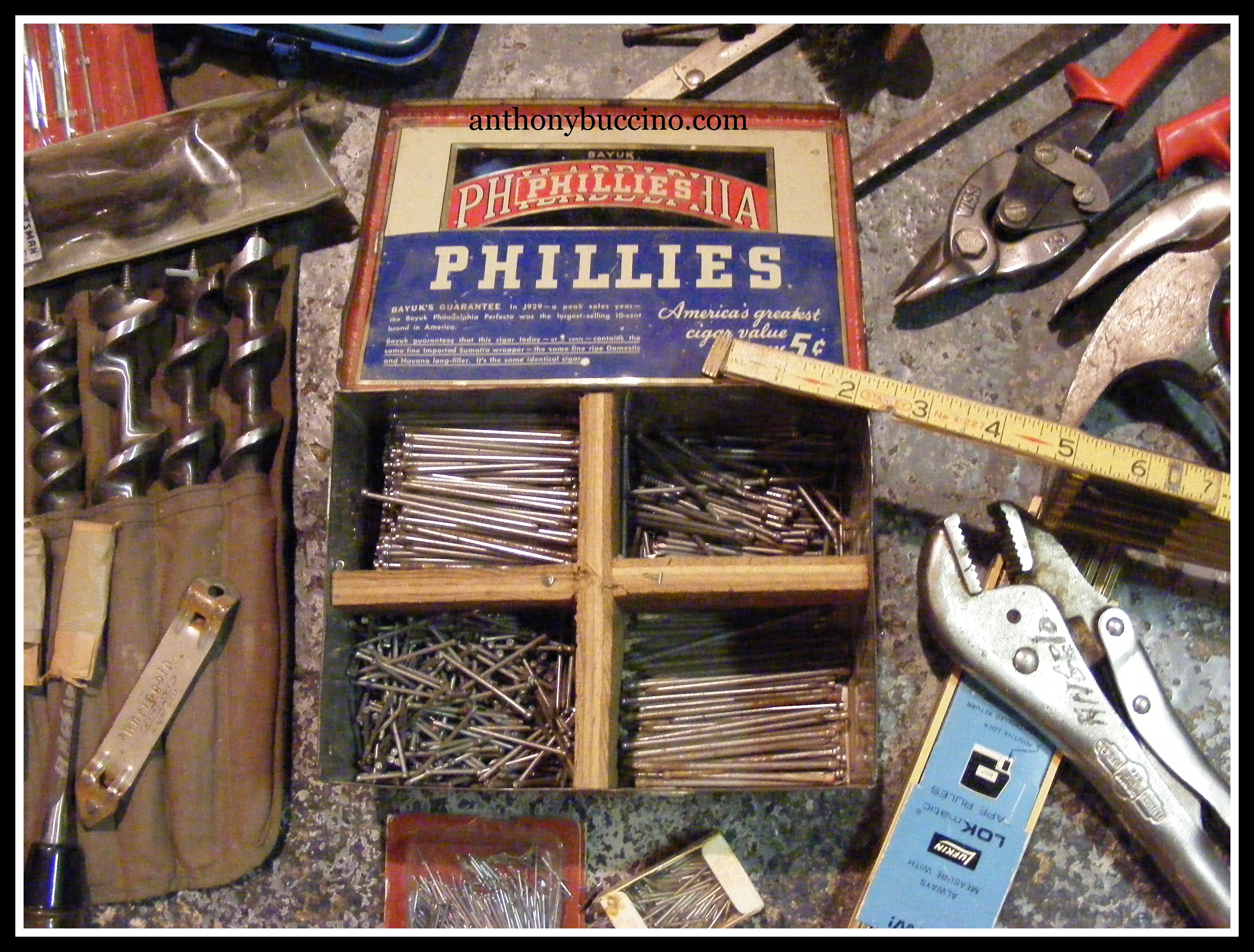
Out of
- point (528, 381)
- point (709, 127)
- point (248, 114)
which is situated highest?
point (248, 114)

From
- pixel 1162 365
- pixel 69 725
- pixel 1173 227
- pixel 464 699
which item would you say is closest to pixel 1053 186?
pixel 1173 227

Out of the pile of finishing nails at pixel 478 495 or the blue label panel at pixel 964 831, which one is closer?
the blue label panel at pixel 964 831

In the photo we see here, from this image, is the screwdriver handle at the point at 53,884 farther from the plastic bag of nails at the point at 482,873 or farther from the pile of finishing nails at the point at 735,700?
the pile of finishing nails at the point at 735,700

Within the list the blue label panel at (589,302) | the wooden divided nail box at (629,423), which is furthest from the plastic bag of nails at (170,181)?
the blue label panel at (589,302)

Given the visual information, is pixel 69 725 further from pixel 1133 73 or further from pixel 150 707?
pixel 1133 73

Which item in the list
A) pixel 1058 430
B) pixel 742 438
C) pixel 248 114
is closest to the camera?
pixel 1058 430

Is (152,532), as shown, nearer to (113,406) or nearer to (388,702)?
(113,406)

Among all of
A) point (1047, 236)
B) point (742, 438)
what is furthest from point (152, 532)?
point (1047, 236)
